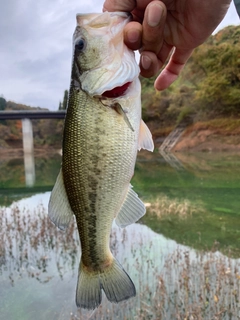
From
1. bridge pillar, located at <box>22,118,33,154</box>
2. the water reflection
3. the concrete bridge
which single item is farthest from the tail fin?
bridge pillar, located at <box>22,118,33,154</box>

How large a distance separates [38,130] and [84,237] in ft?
229

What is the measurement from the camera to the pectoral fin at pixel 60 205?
193 cm

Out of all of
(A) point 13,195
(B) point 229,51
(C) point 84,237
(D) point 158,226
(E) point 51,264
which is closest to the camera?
(C) point 84,237

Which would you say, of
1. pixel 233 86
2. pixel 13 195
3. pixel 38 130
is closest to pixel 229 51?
pixel 233 86

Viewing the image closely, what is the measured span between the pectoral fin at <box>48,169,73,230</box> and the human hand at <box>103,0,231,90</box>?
0.92 metres

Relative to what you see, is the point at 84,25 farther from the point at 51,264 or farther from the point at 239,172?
the point at 239,172

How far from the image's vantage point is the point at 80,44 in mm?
1963

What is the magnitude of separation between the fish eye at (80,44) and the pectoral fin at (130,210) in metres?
0.86

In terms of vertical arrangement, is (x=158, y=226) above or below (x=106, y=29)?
below

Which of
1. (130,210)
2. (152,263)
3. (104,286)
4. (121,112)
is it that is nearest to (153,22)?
(121,112)

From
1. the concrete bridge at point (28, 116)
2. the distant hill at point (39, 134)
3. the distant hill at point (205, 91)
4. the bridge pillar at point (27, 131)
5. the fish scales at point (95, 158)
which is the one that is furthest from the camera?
the distant hill at point (39, 134)

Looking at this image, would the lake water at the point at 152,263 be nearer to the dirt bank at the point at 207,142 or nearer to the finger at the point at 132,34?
the finger at the point at 132,34

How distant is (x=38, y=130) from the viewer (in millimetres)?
69500

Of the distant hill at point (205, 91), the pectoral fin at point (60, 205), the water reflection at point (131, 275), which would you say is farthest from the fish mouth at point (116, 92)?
the distant hill at point (205, 91)
